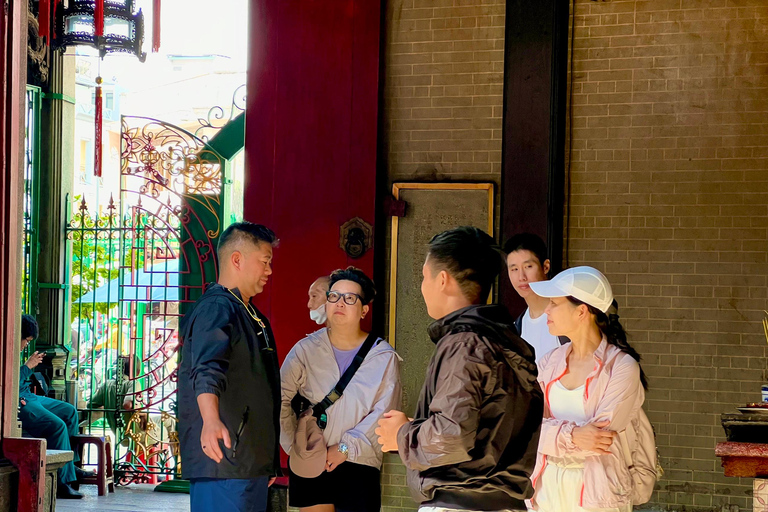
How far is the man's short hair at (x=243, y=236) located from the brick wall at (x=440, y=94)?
2484mm

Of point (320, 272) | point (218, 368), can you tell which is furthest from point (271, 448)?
point (320, 272)

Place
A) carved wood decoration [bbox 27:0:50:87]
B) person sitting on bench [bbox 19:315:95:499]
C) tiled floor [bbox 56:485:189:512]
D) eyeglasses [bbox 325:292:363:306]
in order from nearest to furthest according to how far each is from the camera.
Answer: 1. eyeglasses [bbox 325:292:363:306]
2. tiled floor [bbox 56:485:189:512]
3. person sitting on bench [bbox 19:315:95:499]
4. carved wood decoration [bbox 27:0:50:87]

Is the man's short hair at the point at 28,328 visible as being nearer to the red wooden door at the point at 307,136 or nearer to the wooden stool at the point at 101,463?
the wooden stool at the point at 101,463

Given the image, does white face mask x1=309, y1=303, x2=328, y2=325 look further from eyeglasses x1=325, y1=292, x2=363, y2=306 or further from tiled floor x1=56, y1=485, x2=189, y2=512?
tiled floor x1=56, y1=485, x2=189, y2=512

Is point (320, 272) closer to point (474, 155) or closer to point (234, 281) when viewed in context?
point (474, 155)

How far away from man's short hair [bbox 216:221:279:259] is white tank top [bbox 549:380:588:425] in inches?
56.9

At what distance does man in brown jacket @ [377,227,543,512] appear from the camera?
7.98 feet

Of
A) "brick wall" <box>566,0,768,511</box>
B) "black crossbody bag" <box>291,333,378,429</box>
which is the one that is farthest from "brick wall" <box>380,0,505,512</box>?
"black crossbody bag" <box>291,333,378,429</box>

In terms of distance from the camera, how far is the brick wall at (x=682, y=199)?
5887 millimetres

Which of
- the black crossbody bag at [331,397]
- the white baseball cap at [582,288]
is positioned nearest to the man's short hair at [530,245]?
the black crossbody bag at [331,397]

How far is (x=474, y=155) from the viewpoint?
246 inches

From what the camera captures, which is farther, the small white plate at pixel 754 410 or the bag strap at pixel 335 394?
the bag strap at pixel 335 394

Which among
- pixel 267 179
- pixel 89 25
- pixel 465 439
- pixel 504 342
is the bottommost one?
pixel 465 439

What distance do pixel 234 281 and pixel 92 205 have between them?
1985 cm
